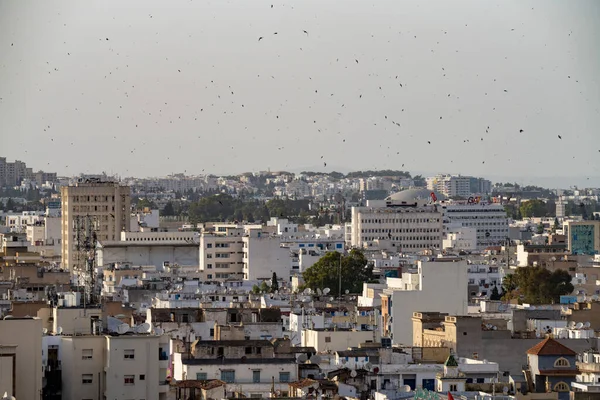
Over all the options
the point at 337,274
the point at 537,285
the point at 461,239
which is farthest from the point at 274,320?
the point at 461,239

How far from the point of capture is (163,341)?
87.7 ft

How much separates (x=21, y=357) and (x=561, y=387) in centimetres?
779

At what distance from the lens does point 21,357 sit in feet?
82.0

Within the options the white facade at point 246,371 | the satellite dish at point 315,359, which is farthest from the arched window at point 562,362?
the satellite dish at point 315,359

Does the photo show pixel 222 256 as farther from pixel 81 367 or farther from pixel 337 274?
pixel 81 367

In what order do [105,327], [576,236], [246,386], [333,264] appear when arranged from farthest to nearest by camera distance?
1. [576,236]
2. [333,264]
3. [246,386]
4. [105,327]

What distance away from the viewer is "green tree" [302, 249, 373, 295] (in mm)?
62188

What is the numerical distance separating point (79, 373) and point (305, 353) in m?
8.87

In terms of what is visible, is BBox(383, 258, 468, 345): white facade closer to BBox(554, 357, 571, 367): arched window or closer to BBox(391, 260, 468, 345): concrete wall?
BBox(391, 260, 468, 345): concrete wall

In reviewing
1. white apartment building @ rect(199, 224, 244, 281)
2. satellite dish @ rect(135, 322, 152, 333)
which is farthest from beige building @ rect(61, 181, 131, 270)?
satellite dish @ rect(135, 322, 152, 333)

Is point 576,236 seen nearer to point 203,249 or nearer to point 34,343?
point 203,249

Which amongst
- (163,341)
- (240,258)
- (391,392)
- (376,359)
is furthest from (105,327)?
(240,258)

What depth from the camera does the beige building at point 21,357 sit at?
80.2 ft

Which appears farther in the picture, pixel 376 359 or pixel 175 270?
pixel 175 270
